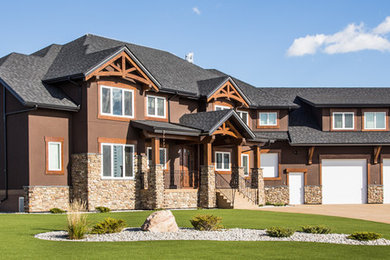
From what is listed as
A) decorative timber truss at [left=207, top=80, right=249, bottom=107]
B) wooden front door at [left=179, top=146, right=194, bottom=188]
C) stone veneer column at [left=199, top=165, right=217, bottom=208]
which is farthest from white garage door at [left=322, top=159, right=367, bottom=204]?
stone veneer column at [left=199, top=165, right=217, bottom=208]

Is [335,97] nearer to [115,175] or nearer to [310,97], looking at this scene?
[310,97]

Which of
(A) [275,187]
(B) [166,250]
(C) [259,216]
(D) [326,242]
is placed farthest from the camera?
(A) [275,187]

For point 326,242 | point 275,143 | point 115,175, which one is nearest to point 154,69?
point 115,175

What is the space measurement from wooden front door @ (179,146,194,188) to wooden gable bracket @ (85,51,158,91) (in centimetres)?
478

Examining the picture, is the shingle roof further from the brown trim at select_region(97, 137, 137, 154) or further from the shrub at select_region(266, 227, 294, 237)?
the shrub at select_region(266, 227, 294, 237)

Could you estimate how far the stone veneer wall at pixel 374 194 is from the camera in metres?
37.4

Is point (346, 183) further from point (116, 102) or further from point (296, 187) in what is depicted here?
point (116, 102)

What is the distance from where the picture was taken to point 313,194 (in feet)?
122

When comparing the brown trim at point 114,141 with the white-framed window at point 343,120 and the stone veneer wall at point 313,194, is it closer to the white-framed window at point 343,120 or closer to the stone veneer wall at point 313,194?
the stone veneer wall at point 313,194

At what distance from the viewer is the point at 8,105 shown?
26500 millimetres

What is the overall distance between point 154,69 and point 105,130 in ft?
22.7

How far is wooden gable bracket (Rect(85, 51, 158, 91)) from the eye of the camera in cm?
2589

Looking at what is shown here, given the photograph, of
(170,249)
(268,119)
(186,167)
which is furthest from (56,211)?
(268,119)

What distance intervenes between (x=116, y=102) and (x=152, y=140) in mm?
2596
